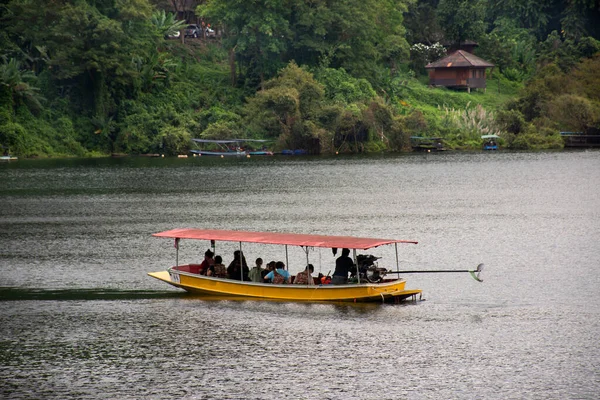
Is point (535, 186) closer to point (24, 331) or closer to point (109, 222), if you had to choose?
point (109, 222)

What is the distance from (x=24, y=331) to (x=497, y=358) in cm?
1577

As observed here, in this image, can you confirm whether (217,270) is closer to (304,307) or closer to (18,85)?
(304,307)

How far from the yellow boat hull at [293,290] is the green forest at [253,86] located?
2715 inches

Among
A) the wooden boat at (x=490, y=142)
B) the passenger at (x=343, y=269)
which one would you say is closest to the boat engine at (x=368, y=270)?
the passenger at (x=343, y=269)

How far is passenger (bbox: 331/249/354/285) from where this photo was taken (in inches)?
1407

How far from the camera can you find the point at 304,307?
117 ft

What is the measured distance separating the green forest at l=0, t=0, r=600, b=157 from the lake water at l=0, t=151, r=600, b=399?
33.7 meters

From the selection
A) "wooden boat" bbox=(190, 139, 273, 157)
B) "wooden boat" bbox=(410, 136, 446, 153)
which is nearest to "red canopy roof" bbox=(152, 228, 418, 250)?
"wooden boat" bbox=(190, 139, 273, 157)

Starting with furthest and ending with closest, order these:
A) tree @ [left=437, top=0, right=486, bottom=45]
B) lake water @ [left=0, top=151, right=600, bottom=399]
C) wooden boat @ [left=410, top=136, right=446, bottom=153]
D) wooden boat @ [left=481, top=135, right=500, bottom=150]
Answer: tree @ [left=437, top=0, right=486, bottom=45] < wooden boat @ [left=410, top=136, right=446, bottom=153] < wooden boat @ [left=481, top=135, right=500, bottom=150] < lake water @ [left=0, top=151, right=600, bottom=399]

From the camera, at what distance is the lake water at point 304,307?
27750 mm

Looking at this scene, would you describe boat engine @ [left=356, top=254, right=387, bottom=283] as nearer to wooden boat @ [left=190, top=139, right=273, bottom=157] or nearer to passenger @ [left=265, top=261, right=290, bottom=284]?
passenger @ [left=265, top=261, right=290, bottom=284]

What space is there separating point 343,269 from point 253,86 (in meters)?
83.0

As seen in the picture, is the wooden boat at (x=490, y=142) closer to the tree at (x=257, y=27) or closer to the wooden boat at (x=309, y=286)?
the tree at (x=257, y=27)

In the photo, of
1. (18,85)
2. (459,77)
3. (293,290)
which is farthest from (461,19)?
(293,290)
